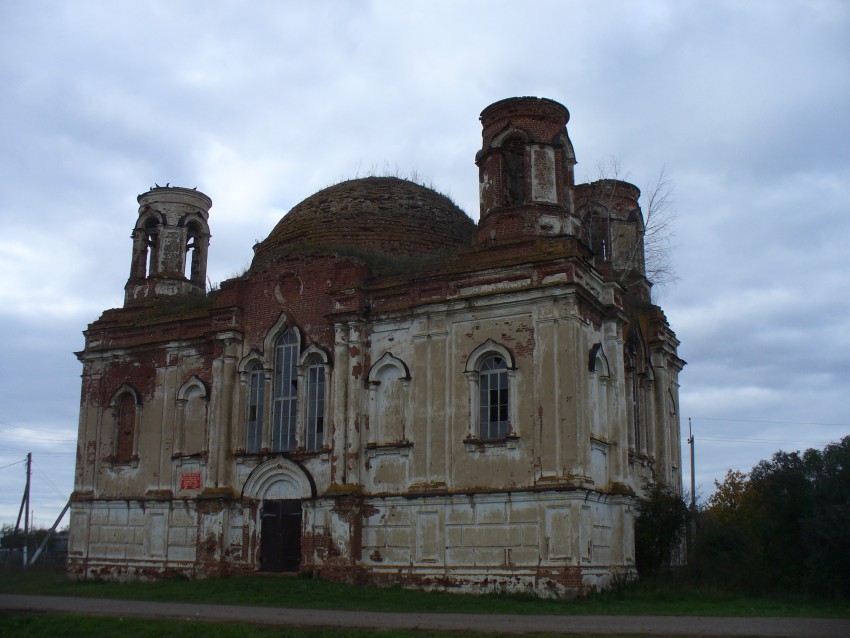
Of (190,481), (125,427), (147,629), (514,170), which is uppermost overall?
(514,170)

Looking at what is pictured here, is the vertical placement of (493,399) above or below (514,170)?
below

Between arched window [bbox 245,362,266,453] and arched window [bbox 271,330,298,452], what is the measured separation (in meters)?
0.40

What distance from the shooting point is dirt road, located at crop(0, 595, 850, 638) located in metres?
12.4

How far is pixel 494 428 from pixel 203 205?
14472mm

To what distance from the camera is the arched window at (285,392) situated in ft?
73.5

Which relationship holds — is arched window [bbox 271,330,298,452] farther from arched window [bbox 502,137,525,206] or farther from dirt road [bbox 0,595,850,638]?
arched window [bbox 502,137,525,206]

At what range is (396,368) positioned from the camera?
21.0 m

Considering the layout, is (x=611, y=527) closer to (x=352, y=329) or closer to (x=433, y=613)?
(x=433, y=613)

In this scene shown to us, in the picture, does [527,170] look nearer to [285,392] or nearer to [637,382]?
[637,382]

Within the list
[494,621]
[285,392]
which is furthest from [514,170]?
[494,621]

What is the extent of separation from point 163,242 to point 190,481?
28.3 feet

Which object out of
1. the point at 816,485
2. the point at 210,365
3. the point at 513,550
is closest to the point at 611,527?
the point at 513,550

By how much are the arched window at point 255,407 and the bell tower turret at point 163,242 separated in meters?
6.24

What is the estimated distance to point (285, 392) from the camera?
74.6ft
